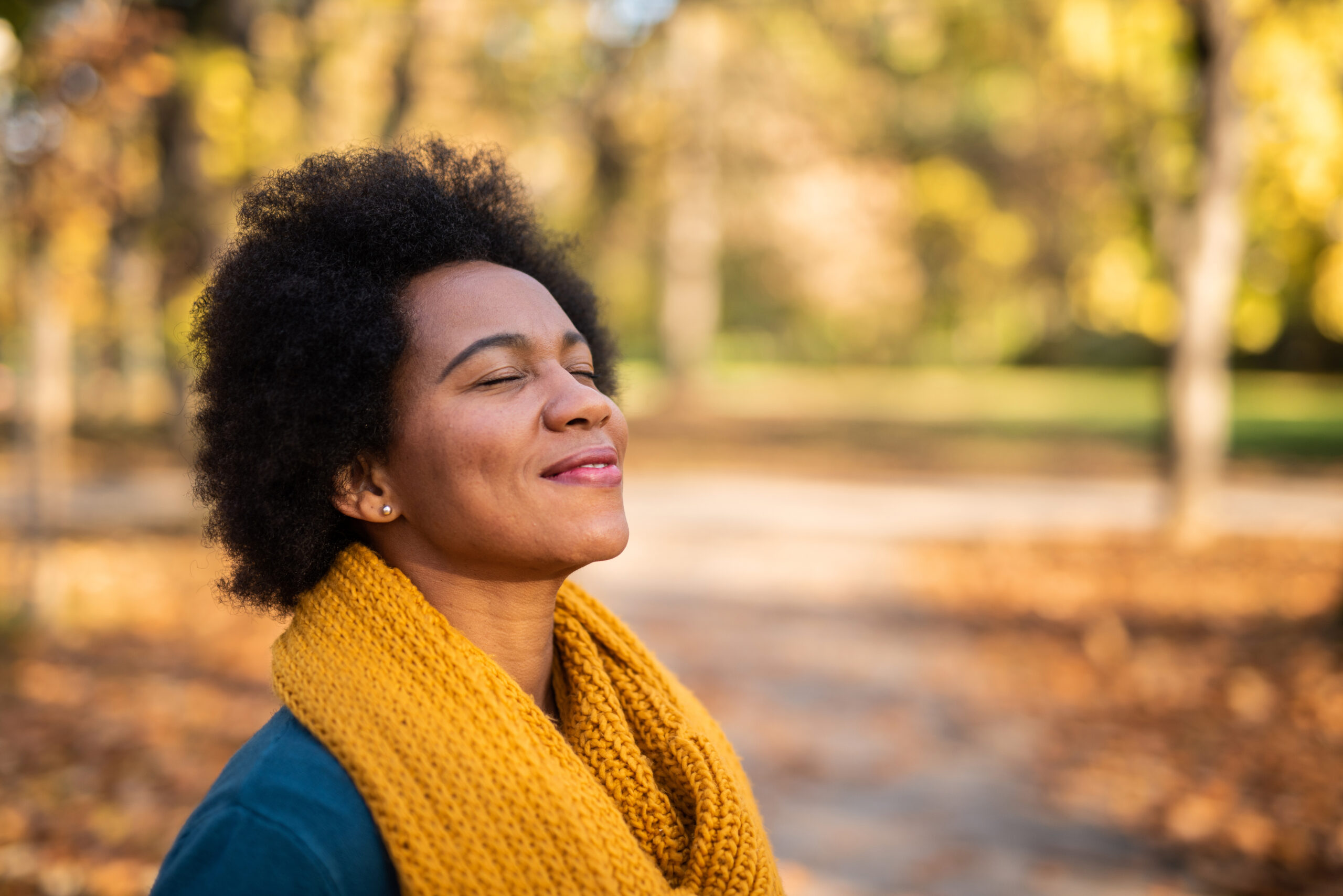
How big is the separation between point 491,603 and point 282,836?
21.8 inches

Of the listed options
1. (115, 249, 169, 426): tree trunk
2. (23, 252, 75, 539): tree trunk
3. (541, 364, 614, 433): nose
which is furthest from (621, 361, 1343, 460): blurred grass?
(541, 364, 614, 433): nose

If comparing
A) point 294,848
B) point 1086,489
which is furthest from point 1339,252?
point 294,848

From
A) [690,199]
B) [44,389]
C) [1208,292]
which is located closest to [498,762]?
[44,389]

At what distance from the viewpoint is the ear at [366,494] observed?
1845mm

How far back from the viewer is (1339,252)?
29.3 ft

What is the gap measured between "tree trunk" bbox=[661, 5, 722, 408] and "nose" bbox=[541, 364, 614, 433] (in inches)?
590

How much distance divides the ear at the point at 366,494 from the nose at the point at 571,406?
0.99ft

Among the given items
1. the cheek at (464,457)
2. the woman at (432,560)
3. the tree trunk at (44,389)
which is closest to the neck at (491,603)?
the woman at (432,560)

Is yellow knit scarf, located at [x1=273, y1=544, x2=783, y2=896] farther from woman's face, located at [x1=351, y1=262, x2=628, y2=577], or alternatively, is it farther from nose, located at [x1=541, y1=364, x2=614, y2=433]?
nose, located at [x1=541, y1=364, x2=614, y2=433]

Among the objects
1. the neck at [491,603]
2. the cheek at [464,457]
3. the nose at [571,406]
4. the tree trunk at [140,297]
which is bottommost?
the neck at [491,603]

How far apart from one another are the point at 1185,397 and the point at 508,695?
9.96 m

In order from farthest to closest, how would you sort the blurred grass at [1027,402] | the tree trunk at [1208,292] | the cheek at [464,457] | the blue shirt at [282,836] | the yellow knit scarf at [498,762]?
the blurred grass at [1027,402], the tree trunk at [1208,292], the cheek at [464,457], the yellow knit scarf at [498,762], the blue shirt at [282,836]

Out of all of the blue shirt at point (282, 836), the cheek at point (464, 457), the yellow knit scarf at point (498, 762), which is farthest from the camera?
the cheek at point (464, 457)

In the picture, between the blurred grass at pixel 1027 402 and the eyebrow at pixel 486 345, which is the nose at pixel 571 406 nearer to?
the eyebrow at pixel 486 345
